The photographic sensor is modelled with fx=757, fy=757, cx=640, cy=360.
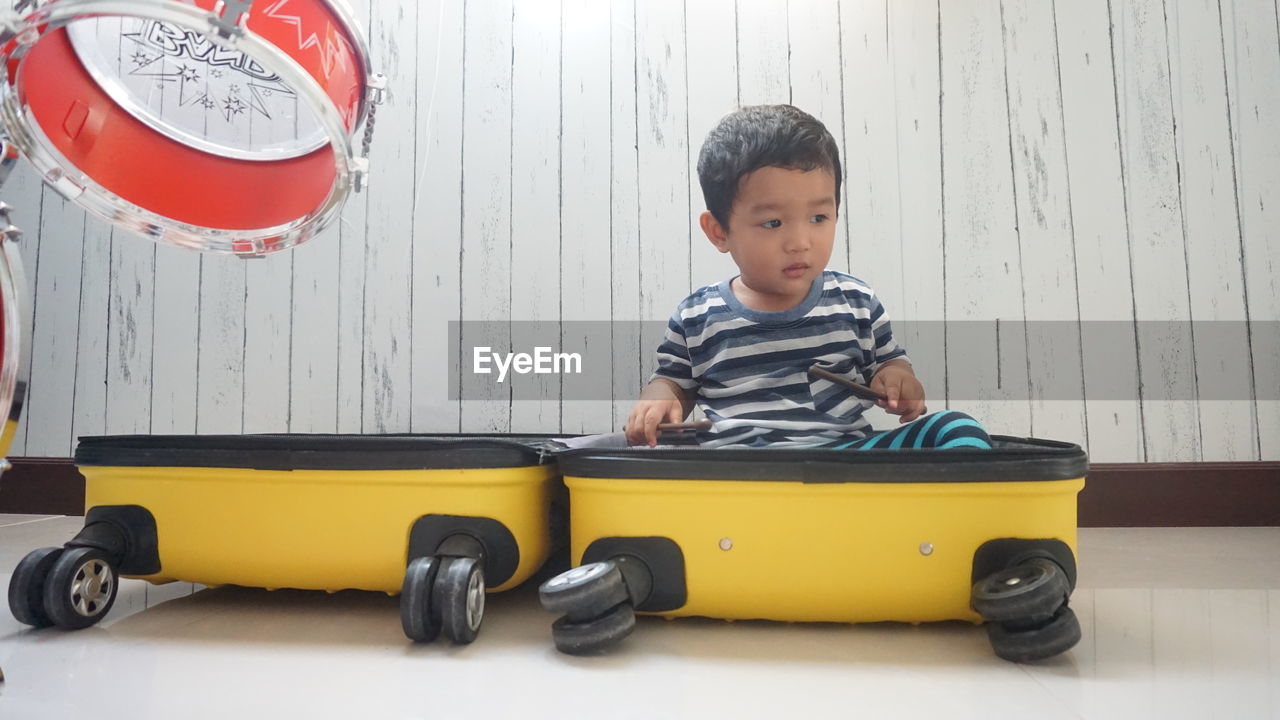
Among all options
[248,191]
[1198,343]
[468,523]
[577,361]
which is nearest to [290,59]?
[248,191]

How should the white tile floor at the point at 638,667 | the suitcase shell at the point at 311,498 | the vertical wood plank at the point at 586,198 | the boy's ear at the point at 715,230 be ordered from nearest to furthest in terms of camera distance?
the white tile floor at the point at 638,667
the suitcase shell at the point at 311,498
the boy's ear at the point at 715,230
the vertical wood plank at the point at 586,198

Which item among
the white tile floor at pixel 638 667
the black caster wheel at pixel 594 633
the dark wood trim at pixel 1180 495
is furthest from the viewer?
the dark wood trim at pixel 1180 495

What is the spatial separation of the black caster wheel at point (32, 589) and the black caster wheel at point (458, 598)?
1.26 ft

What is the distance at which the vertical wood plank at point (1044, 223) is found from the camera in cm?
137

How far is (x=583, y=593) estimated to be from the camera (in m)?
0.65

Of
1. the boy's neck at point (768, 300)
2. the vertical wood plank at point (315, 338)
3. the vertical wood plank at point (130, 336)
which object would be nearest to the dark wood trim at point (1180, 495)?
the boy's neck at point (768, 300)

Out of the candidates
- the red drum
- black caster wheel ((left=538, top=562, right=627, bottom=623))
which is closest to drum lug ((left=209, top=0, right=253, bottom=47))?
the red drum

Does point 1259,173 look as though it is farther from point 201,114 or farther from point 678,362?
point 201,114

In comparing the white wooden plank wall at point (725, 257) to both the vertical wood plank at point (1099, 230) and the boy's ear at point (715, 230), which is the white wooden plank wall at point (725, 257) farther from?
the boy's ear at point (715, 230)

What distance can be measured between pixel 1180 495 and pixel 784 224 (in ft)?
3.15

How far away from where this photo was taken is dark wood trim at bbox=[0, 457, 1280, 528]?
132 centimetres

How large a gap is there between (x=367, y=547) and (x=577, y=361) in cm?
71

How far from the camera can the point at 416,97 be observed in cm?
146
